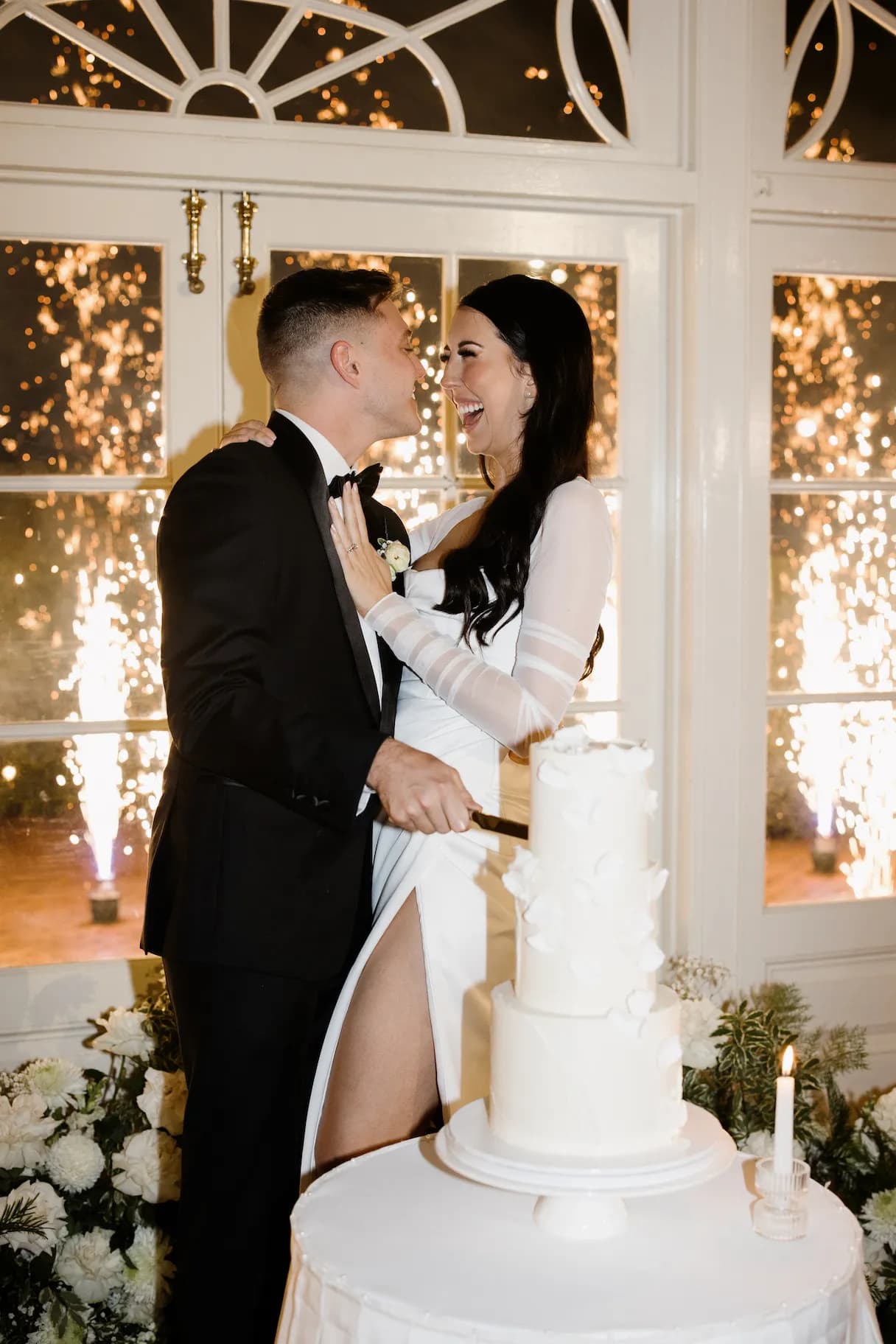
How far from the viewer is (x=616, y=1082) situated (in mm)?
1284

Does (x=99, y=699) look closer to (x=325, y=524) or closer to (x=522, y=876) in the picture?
(x=325, y=524)

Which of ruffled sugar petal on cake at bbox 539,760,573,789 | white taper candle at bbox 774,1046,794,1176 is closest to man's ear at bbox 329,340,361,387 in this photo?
ruffled sugar petal on cake at bbox 539,760,573,789

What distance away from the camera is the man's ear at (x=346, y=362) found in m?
2.18

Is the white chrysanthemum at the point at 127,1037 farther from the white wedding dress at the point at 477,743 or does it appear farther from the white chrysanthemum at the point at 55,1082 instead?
the white wedding dress at the point at 477,743

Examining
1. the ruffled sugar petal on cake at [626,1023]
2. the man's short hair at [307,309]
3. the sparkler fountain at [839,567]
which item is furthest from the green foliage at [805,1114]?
the man's short hair at [307,309]

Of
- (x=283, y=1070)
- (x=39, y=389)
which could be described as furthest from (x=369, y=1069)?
(x=39, y=389)

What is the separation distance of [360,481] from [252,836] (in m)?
0.65

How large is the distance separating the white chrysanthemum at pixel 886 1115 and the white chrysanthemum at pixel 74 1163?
1.52 meters

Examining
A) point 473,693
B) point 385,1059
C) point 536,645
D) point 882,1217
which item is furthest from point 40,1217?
point 882,1217

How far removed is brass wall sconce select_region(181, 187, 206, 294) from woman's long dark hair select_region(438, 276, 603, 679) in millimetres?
820

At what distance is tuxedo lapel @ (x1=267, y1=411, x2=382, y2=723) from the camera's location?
206 cm

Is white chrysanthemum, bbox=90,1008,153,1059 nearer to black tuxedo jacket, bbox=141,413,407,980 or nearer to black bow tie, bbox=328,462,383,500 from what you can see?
black tuxedo jacket, bbox=141,413,407,980

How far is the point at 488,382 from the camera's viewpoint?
2.29 meters

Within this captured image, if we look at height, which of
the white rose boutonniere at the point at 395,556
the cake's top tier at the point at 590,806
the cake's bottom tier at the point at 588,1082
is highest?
the white rose boutonniere at the point at 395,556
